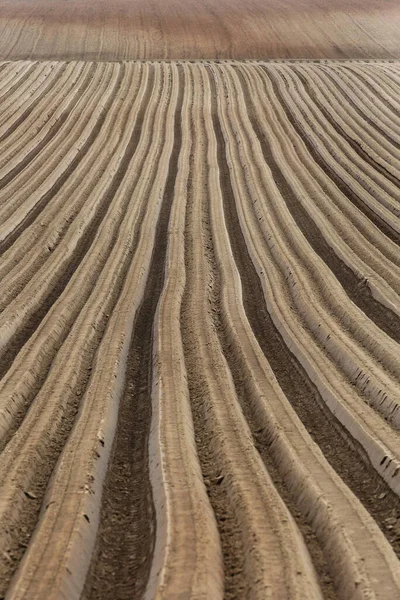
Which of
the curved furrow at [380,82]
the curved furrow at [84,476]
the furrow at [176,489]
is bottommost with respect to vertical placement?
the curved furrow at [84,476]

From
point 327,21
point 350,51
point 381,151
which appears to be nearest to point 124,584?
point 381,151

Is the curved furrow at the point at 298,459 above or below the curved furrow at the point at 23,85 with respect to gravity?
below

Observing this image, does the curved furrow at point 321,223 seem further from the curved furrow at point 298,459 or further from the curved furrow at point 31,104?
the curved furrow at point 31,104

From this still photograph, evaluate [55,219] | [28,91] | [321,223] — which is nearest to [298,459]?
[321,223]

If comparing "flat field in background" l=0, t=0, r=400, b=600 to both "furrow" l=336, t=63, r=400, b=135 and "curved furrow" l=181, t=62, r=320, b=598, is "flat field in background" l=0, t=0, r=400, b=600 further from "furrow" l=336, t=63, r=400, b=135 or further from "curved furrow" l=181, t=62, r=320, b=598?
"furrow" l=336, t=63, r=400, b=135

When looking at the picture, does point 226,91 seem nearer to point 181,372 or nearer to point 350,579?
point 181,372

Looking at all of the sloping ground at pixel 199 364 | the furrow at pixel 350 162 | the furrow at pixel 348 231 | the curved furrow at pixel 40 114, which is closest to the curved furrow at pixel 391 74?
the furrow at pixel 350 162
